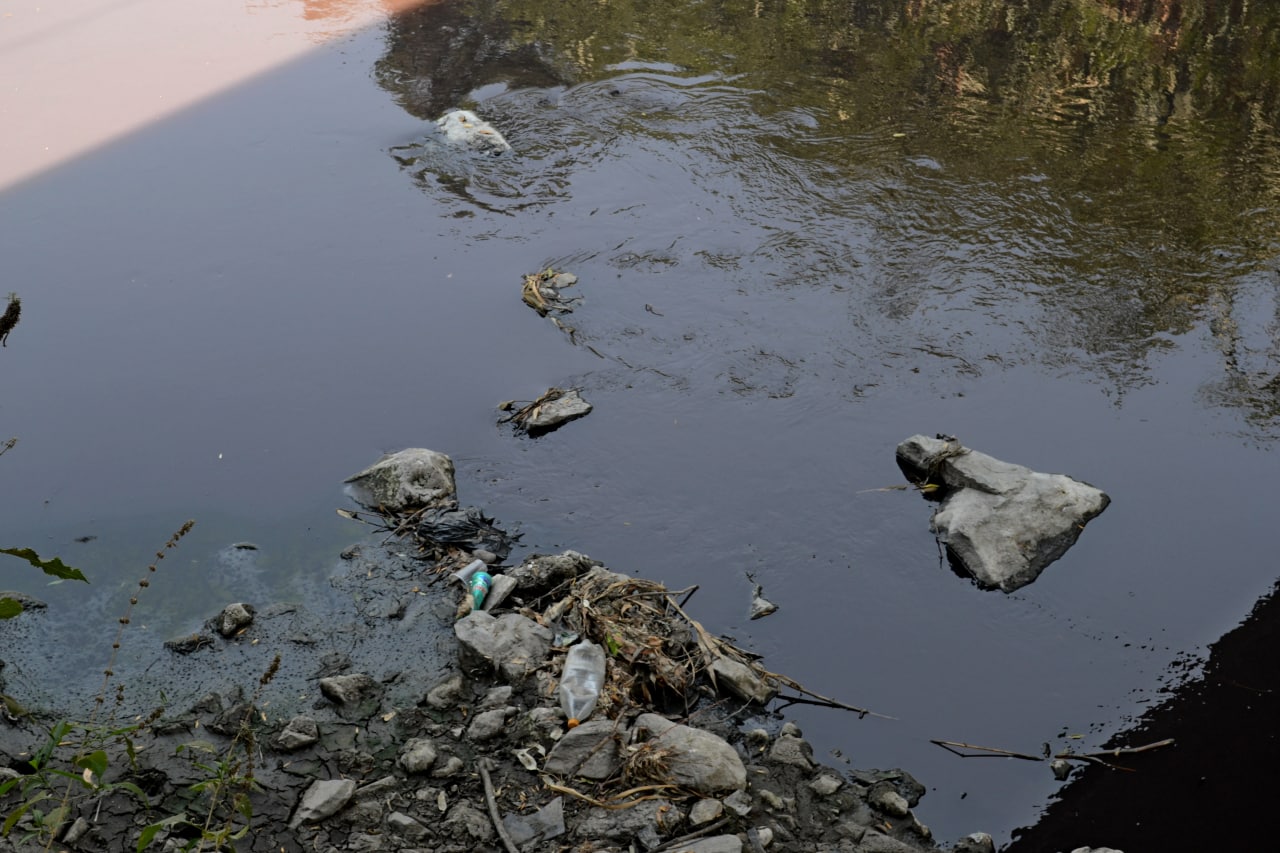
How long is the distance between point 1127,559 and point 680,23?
5827 millimetres

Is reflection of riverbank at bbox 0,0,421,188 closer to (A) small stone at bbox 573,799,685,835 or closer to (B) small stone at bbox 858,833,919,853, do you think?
(A) small stone at bbox 573,799,685,835

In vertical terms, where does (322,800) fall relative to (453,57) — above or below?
below

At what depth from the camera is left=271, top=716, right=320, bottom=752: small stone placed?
3180 mm

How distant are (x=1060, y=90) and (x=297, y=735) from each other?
6.33 metres

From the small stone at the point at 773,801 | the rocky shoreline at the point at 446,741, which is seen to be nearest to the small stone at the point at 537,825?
the rocky shoreline at the point at 446,741

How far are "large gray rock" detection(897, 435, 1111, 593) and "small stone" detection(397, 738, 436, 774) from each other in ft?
6.85

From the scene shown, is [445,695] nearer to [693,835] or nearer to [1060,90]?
[693,835]

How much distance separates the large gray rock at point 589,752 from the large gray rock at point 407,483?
52.2 inches

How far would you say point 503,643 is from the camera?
3.49 m

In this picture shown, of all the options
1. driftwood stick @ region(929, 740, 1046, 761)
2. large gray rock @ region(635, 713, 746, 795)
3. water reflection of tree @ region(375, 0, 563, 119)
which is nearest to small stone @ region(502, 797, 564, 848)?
large gray rock @ region(635, 713, 746, 795)

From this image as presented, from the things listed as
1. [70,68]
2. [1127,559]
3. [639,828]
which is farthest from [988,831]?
[70,68]

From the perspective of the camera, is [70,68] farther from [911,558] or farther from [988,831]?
[988,831]

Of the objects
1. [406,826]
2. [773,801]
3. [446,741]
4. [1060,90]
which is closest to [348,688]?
[446,741]

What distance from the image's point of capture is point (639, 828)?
9.60ft
